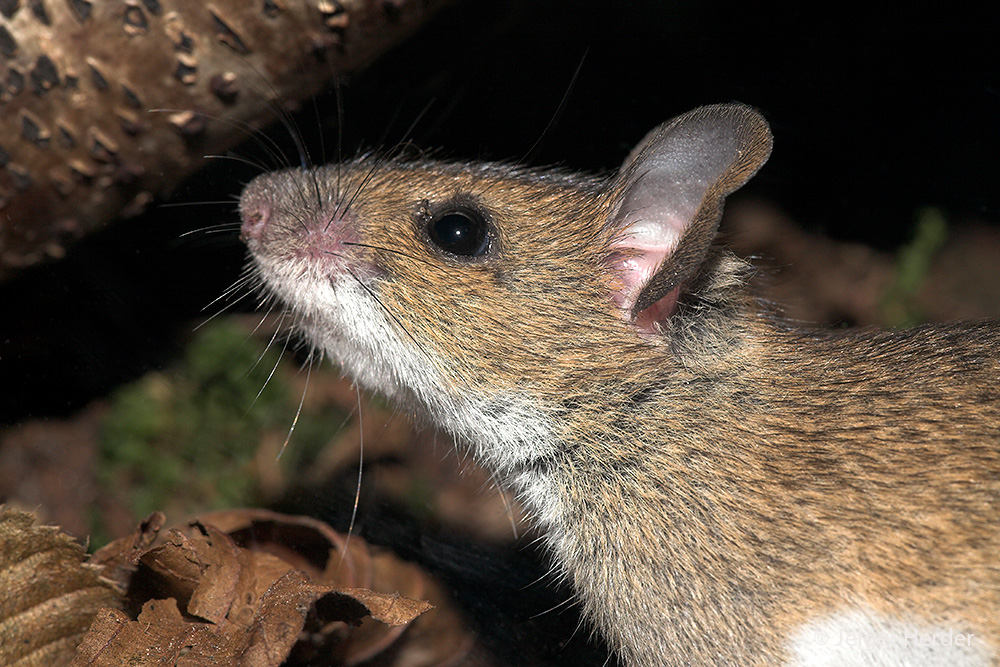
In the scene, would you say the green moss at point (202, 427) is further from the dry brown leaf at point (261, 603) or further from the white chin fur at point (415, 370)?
the white chin fur at point (415, 370)

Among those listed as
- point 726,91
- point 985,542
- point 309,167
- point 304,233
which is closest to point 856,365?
point 985,542

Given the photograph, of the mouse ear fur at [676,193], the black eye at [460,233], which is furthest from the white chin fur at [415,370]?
the mouse ear fur at [676,193]

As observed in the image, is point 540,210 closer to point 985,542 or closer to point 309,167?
point 309,167

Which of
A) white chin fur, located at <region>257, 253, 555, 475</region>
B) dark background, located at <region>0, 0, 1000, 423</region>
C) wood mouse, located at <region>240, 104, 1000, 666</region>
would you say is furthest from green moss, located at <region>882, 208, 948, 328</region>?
white chin fur, located at <region>257, 253, 555, 475</region>

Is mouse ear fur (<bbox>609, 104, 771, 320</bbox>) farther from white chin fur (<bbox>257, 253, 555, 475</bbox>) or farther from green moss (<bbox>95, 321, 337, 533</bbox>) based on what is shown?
green moss (<bbox>95, 321, 337, 533</bbox>)

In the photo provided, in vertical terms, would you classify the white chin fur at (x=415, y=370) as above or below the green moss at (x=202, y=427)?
above
